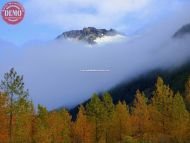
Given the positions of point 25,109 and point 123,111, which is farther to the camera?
point 123,111

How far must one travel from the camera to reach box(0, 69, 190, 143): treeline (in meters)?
51.8

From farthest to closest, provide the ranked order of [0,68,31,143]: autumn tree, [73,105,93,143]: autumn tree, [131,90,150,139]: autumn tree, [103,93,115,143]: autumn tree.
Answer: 1. [131,90,150,139]: autumn tree
2. [73,105,93,143]: autumn tree
3. [103,93,115,143]: autumn tree
4. [0,68,31,143]: autumn tree

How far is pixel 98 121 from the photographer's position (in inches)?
2741

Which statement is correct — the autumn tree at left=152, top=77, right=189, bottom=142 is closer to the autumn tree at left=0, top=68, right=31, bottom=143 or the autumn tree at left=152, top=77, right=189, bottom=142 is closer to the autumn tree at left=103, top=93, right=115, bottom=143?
the autumn tree at left=103, top=93, right=115, bottom=143

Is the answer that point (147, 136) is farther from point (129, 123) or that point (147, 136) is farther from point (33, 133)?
point (33, 133)

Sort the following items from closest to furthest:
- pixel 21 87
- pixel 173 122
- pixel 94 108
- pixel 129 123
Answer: pixel 21 87, pixel 173 122, pixel 94 108, pixel 129 123

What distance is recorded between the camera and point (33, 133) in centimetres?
7162

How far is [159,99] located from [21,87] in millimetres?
22616

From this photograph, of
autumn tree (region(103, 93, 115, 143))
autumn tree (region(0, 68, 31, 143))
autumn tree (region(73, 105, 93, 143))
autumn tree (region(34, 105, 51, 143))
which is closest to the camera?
autumn tree (region(0, 68, 31, 143))

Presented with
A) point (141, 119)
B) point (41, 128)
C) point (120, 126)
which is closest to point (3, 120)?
point (41, 128)

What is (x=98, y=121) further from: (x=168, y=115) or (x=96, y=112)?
(x=168, y=115)

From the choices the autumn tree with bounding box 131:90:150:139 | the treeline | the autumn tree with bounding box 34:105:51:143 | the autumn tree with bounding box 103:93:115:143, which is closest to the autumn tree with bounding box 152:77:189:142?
the treeline

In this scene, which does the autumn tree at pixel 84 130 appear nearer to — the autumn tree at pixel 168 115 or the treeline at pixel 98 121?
the treeline at pixel 98 121

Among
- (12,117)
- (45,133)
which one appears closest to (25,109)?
(12,117)
